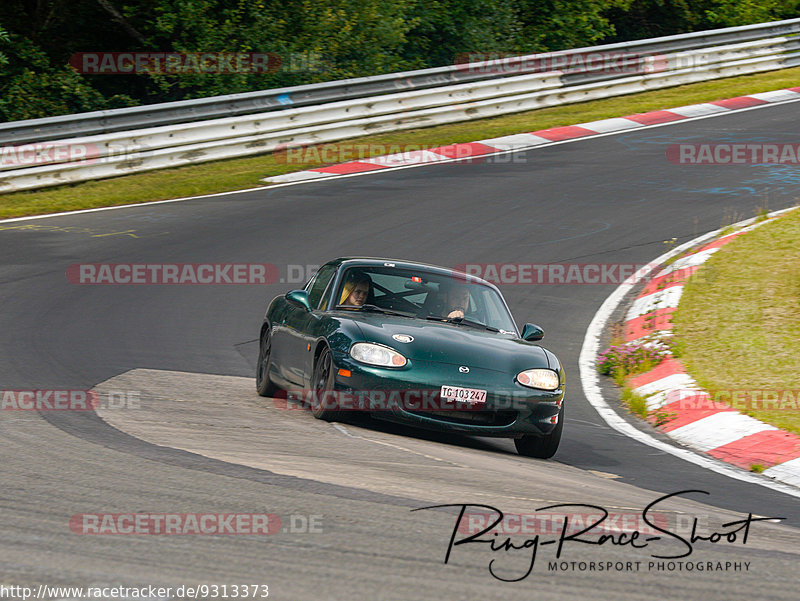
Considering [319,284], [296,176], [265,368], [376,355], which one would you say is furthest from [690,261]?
[296,176]

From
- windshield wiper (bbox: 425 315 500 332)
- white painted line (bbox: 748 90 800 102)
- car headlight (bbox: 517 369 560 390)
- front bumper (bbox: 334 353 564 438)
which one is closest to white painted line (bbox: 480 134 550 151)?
white painted line (bbox: 748 90 800 102)

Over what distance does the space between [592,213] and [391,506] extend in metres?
12.1

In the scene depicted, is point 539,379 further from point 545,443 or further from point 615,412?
point 615,412

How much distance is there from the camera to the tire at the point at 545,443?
7.64 m

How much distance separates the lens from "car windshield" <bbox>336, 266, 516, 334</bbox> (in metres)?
8.66

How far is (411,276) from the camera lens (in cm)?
893

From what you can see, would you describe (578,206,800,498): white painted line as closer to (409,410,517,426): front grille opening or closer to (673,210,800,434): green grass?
(673,210,800,434): green grass

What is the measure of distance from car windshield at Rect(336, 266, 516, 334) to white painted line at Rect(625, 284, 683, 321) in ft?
12.3

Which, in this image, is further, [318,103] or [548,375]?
[318,103]

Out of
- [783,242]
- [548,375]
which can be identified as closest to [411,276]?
[548,375]

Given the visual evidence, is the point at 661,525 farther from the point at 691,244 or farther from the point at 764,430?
the point at 691,244

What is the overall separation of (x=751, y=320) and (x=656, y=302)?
1.47 m

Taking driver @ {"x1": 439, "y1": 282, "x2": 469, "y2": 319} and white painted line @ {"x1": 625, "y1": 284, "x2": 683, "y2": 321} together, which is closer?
driver @ {"x1": 439, "y1": 282, "x2": 469, "y2": 319}

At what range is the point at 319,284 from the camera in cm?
934
